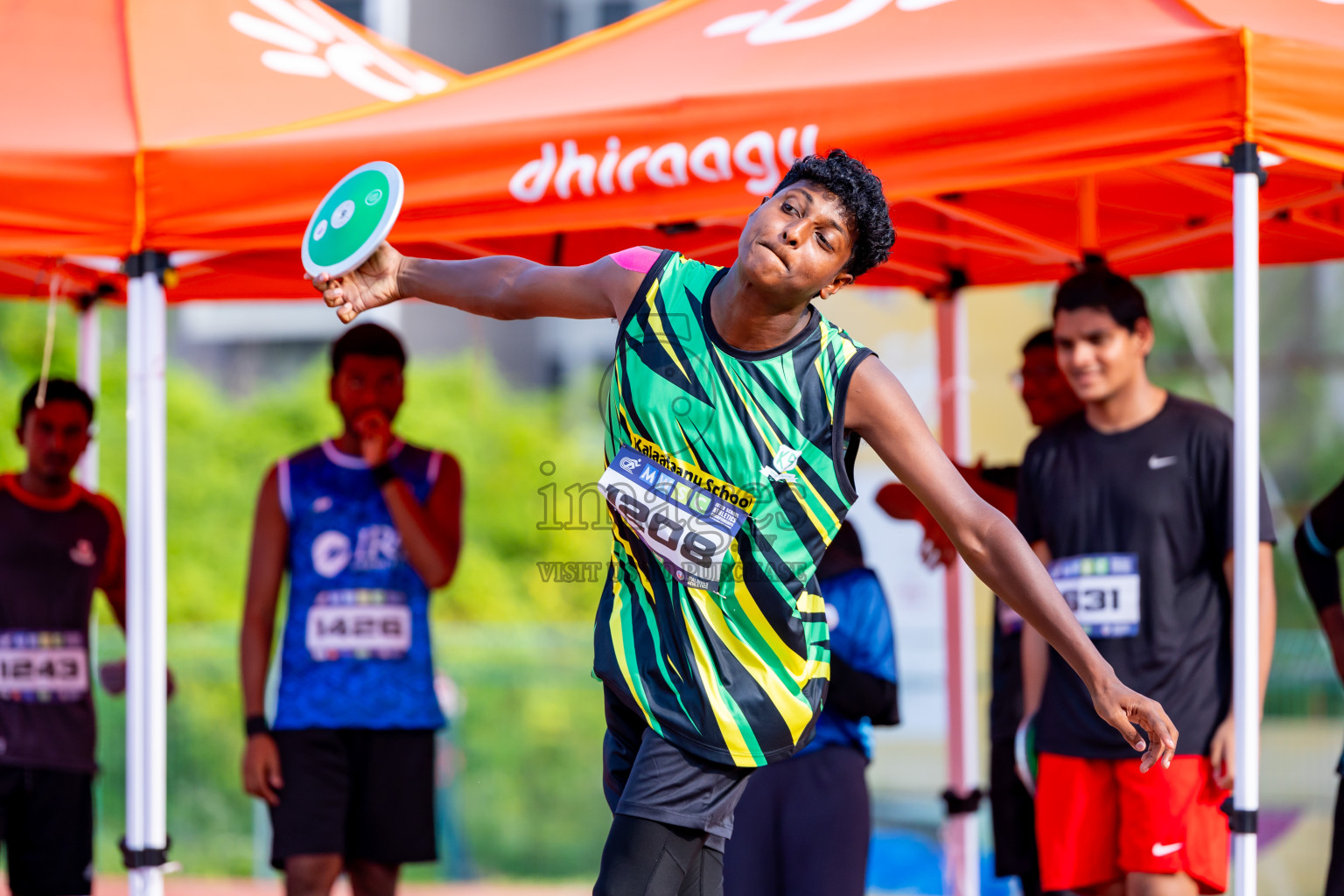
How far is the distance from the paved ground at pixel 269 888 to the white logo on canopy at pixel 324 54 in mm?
4260

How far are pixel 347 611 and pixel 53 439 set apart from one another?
1148mm

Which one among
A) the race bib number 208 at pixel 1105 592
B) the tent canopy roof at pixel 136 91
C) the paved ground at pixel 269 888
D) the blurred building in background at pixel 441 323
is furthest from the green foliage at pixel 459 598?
the race bib number 208 at pixel 1105 592

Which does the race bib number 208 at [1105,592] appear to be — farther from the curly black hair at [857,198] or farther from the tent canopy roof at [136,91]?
the tent canopy roof at [136,91]

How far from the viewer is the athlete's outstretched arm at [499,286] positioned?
7.74 feet

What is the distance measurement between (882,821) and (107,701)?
4.11m

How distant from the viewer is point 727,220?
4.27m

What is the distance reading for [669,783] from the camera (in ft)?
7.43

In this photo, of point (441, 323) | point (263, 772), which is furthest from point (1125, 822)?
point (441, 323)

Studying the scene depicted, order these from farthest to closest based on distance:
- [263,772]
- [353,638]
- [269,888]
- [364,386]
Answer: [269,888] → [364,386] → [353,638] → [263,772]

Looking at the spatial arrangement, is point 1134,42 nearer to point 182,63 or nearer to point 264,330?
point 182,63

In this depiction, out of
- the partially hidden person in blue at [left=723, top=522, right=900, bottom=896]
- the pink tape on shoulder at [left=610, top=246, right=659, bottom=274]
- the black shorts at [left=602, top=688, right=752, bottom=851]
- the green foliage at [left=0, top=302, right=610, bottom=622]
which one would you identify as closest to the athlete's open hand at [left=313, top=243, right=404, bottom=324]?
the pink tape on shoulder at [left=610, top=246, right=659, bottom=274]

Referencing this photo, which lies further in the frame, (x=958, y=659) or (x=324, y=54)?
(x=958, y=659)

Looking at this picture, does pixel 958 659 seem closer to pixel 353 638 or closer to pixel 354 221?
pixel 353 638

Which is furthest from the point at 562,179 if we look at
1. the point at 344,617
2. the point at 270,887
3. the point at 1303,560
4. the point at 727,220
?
the point at 270,887
